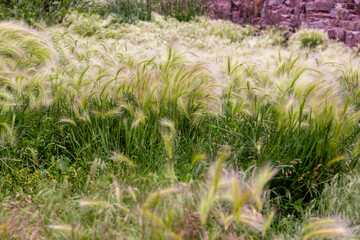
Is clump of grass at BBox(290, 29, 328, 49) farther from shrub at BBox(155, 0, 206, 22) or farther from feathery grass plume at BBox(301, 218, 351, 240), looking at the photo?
feathery grass plume at BBox(301, 218, 351, 240)

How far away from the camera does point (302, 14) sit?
21.6ft

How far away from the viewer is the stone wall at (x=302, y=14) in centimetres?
577

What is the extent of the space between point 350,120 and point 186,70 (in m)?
1.03

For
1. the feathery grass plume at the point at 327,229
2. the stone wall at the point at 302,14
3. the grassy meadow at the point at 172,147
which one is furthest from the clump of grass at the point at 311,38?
the feathery grass plume at the point at 327,229

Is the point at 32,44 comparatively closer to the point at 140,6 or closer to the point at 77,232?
the point at 77,232

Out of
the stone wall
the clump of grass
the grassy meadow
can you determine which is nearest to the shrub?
the stone wall

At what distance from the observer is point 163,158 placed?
199cm

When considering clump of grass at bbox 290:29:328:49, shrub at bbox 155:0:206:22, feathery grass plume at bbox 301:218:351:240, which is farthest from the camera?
shrub at bbox 155:0:206:22

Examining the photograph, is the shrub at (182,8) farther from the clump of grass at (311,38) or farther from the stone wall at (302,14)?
the clump of grass at (311,38)

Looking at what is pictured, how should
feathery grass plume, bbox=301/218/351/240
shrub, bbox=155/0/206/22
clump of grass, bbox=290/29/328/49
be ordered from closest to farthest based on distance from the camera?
feathery grass plume, bbox=301/218/351/240, clump of grass, bbox=290/29/328/49, shrub, bbox=155/0/206/22

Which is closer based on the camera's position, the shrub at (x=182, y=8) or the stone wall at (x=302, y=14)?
the stone wall at (x=302, y=14)

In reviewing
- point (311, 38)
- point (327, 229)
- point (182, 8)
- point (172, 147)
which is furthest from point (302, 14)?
point (327, 229)

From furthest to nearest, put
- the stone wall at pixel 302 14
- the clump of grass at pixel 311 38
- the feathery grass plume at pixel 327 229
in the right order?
the stone wall at pixel 302 14
the clump of grass at pixel 311 38
the feathery grass plume at pixel 327 229

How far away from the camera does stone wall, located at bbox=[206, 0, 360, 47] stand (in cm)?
577
